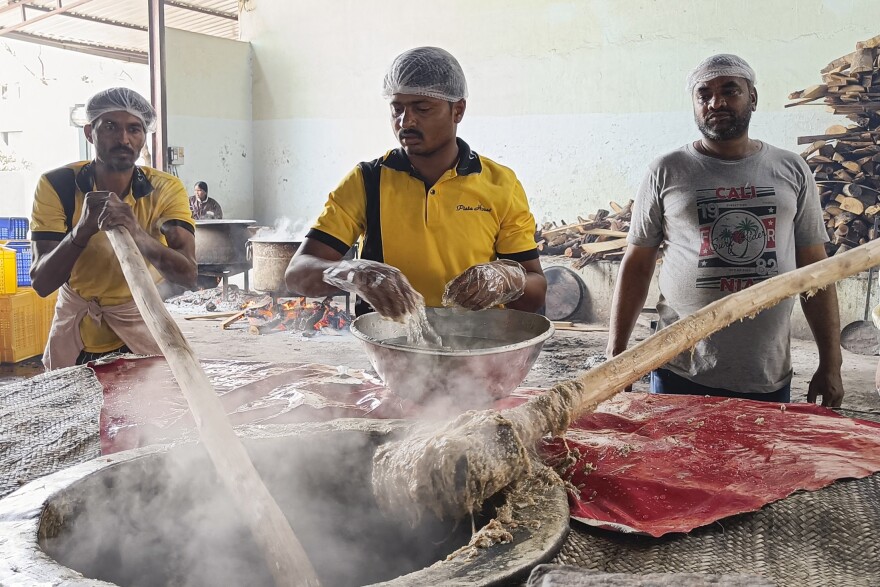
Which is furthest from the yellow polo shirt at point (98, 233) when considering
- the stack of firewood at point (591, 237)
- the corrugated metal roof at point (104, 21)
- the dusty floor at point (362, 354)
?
the corrugated metal roof at point (104, 21)

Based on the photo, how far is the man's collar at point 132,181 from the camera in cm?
297

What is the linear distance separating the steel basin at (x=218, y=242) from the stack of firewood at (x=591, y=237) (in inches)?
147

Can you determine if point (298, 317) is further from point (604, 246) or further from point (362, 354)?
point (604, 246)

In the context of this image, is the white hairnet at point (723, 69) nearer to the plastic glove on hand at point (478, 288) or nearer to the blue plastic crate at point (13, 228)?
the plastic glove on hand at point (478, 288)

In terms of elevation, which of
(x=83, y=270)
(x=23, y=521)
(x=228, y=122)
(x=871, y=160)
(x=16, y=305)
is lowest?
(x=16, y=305)

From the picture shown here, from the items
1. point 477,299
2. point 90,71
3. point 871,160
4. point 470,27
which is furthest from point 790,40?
point 90,71

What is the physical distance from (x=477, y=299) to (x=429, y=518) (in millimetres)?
739

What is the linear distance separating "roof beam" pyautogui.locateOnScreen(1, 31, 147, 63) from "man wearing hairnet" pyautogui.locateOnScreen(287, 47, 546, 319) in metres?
12.9

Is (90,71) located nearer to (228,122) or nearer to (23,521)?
(228,122)

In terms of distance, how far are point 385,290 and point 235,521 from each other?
68 cm

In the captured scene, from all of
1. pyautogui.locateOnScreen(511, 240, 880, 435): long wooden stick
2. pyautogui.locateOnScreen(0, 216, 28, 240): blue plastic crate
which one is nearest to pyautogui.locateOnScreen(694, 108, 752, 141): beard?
pyautogui.locateOnScreen(511, 240, 880, 435): long wooden stick

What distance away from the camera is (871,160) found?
7043 millimetres

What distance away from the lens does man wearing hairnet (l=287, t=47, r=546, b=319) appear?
2.40 metres

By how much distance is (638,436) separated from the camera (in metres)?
1.91
